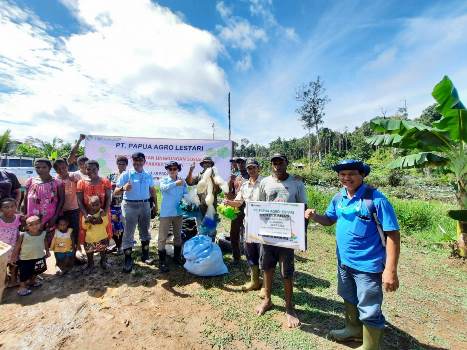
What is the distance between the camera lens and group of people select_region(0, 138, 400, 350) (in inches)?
97.0

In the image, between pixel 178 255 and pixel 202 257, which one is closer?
pixel 202 257

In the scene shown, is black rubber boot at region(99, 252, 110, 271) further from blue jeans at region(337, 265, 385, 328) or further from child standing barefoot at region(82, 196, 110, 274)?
blue jeans at region(337, 265, 385, 328)

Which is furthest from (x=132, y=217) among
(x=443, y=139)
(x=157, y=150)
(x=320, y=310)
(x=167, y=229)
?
(x=443, y=139)

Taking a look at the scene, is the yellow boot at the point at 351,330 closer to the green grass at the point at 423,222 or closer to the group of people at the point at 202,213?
the group of people at the point at 202,213

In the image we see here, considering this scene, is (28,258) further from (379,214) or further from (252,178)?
(379,214)

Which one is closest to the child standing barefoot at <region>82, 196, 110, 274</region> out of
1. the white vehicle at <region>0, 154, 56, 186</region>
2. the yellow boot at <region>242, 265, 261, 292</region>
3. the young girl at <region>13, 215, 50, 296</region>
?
the young girl at <region>13, 215, 50, 296</region>

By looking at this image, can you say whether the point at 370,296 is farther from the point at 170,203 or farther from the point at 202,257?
the point at 170,203

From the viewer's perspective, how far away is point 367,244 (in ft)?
8.14

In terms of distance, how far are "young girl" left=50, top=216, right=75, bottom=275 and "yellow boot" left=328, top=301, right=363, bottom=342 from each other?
391 centimetres

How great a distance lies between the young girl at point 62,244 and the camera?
14.0ft

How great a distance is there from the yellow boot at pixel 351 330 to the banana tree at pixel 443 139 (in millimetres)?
3896

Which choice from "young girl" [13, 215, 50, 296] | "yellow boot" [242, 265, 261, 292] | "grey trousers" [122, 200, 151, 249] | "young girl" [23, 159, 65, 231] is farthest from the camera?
"grey trousers" [122, 200, 151, 249]

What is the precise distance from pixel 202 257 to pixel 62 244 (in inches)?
85.5

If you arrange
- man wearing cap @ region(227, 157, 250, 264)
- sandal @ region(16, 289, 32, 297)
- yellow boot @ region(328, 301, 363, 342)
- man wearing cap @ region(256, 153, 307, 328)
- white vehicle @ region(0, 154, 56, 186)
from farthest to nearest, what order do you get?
white vehicle @ region(0, 154, 56, 186) → man wearing cap @ region(227, 157, 250, 264) → sandal @ region(16, 289, 32, 297) → man wearing cap @ region(256, 153, 307, 328) → yellow boot @ region(328, 301, 363, 342)
